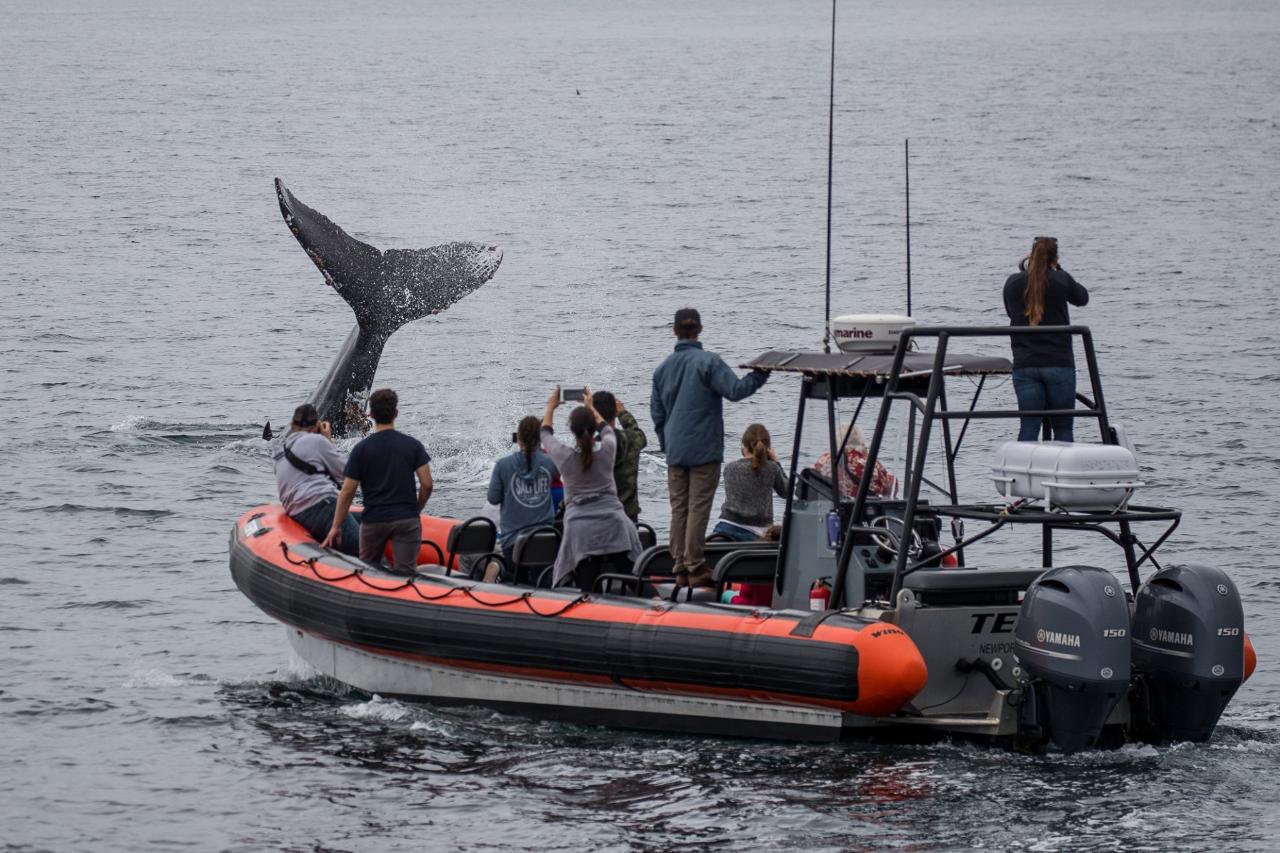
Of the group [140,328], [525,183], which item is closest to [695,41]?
[525,183]

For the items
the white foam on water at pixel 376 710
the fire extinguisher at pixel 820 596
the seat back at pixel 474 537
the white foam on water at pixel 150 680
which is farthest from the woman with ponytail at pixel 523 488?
the white foam on water at pixel 150 680

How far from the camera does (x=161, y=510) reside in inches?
782

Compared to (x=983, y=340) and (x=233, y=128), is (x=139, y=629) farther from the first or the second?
(x=233, y=128)

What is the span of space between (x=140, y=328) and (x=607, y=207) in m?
18.3

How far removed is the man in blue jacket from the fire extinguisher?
0.77 metres

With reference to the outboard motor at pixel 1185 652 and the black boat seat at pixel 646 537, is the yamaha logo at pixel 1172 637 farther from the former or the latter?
the black boat seat at pixel 646 537

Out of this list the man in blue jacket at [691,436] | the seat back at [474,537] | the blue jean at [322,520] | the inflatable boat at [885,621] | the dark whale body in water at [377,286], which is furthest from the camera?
the dark whale body in water at [377,286]

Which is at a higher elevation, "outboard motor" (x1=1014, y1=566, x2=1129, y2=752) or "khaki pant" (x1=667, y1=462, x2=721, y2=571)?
"khaki pant" (x1=667, y1=462, x2=721, y2=571)

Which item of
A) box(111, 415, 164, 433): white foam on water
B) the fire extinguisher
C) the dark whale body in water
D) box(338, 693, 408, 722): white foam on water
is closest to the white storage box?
the fire extinguisher

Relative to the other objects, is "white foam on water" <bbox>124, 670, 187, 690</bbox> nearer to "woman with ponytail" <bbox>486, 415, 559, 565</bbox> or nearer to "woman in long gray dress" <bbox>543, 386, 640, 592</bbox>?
"woman with ponytail" <bbox>486, 415, 559, 565</bbox>

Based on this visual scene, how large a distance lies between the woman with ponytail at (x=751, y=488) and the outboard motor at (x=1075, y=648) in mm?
1942

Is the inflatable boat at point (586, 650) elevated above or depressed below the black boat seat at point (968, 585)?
below

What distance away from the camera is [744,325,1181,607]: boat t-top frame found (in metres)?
10.0

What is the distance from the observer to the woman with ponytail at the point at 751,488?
11445mm
